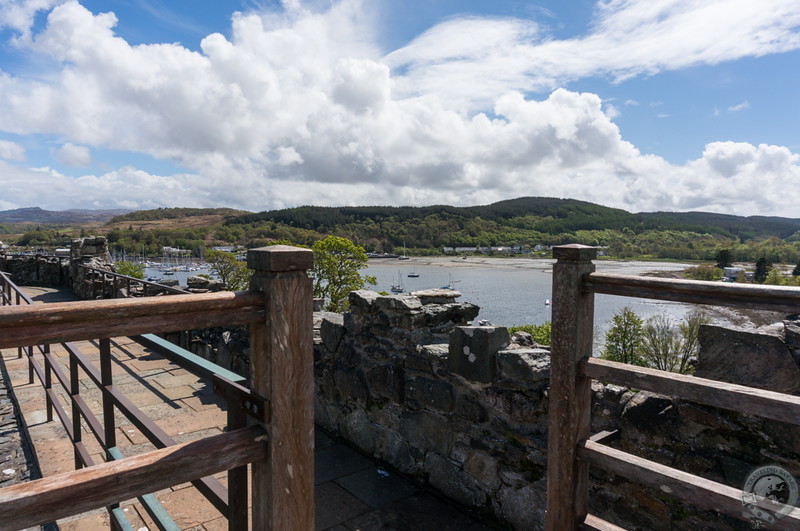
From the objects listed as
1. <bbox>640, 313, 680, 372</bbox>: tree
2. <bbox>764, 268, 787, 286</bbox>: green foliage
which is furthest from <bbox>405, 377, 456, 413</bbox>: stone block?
<bbox>764, 268, 787, 286</bbox>: green foliage

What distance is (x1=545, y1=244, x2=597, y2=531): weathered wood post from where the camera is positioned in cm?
186

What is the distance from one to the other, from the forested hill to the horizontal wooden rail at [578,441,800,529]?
170ft

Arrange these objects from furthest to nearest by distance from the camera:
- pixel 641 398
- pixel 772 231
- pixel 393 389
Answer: pixel 772 231 < pixel 393 389 < pixel 641 398

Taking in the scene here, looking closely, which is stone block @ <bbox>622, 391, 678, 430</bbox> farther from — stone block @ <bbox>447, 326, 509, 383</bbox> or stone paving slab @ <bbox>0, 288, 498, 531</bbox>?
stone paving slab @ <bbox>0, 288, 498, 531</bbox>

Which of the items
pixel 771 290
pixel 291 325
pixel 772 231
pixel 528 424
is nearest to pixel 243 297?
pixel 291 325

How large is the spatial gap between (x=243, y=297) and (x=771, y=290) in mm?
1507

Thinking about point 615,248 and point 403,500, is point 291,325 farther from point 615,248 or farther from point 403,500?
point 615,248

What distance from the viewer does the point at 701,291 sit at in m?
1.57

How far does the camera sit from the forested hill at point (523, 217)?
58844 millimetres

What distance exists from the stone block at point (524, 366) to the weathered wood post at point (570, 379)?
723 mm

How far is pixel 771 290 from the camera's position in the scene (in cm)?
141

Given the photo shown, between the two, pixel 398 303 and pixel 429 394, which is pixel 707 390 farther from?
pixel 398 303

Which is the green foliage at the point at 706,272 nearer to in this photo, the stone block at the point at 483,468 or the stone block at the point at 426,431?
the stone block at the point at 426,431

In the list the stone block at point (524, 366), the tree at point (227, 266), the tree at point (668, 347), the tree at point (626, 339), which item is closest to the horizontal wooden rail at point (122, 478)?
the stone block at point (524, 366)
